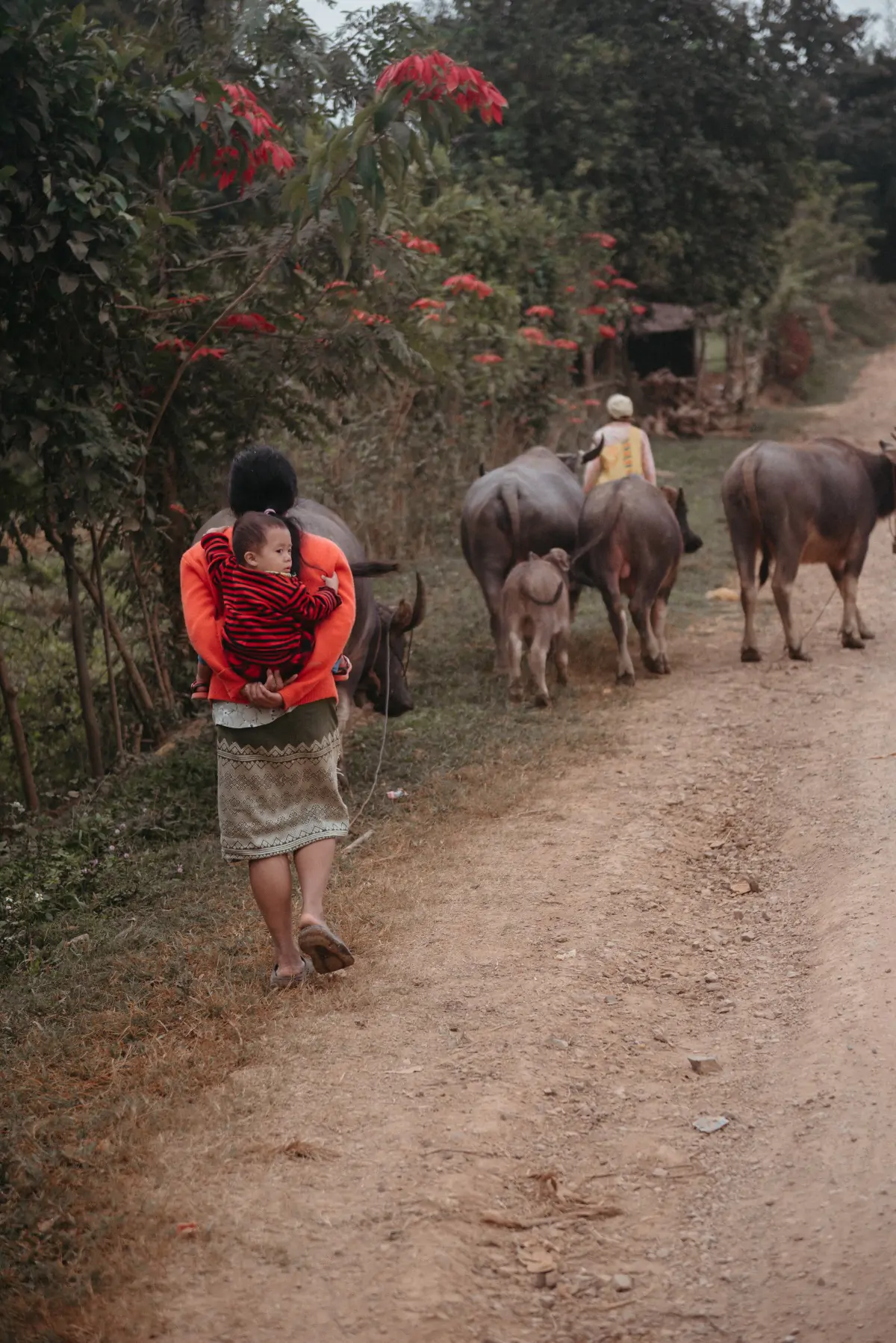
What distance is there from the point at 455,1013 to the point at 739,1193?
130cm

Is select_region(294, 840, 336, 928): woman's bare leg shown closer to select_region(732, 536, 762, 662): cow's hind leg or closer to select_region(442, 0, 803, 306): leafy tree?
select_region(732, 536, 762, 662): cow's hind leg

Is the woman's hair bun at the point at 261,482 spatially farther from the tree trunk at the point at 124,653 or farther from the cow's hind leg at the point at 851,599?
the cow's hind leg at the point at 851,599

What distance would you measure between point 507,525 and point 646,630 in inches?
47.4

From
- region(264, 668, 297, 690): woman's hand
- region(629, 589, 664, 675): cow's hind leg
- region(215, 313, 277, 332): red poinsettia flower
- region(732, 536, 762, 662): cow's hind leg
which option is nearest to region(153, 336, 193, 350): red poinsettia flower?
region(215, 313, 277, 332): red poinsettia flower

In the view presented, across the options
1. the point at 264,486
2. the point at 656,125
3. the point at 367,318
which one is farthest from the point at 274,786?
the point at 656,125

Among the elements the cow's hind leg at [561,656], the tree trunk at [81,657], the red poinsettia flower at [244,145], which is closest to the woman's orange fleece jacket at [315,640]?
the tree trunk at [81,657]

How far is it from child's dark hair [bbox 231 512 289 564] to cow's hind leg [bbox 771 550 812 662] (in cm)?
561

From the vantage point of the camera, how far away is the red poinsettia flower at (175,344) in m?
7.71

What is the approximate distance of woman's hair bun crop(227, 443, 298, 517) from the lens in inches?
182

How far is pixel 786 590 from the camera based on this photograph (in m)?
9.48

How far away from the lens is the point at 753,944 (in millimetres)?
5336

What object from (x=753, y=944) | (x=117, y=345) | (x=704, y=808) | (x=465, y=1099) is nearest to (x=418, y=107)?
(x=117, y=345)

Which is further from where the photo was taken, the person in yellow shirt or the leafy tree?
the leafy tree

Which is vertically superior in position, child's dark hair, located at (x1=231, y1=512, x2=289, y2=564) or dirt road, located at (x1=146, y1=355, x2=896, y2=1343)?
child's dark hair, located at (x1=231, y1=512, x2=289, y2=564)
